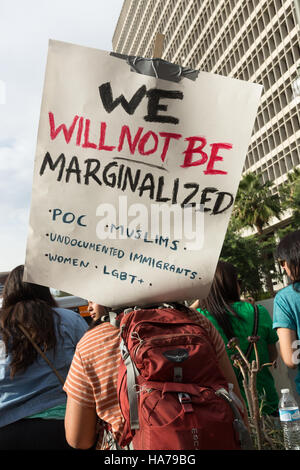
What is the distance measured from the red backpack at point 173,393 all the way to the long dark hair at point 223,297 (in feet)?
4.65

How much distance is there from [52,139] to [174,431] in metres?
1.19

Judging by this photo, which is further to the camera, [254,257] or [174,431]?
[254,257]

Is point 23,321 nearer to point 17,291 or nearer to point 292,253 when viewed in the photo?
point 17,291

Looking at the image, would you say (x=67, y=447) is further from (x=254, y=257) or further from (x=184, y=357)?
(x=254, y=257)

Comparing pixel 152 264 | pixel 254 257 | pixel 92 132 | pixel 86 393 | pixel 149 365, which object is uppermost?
pixel 92 132

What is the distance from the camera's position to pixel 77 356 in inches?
69.4

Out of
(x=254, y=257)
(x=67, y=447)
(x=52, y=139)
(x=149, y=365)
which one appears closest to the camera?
(x=149, y=365)

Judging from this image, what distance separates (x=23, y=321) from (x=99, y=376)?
94 cm

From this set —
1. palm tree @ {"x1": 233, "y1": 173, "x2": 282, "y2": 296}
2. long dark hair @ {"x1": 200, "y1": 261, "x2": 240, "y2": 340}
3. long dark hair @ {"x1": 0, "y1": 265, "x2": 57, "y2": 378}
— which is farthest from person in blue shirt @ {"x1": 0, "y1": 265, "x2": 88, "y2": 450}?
palm tree @ {"x1": 233, "y1": 173, "x2": 282, "y2": 296}

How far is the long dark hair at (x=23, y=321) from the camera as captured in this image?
251 cm

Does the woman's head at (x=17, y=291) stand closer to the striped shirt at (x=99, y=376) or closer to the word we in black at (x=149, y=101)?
the striped shirt at (x=99, y=376)

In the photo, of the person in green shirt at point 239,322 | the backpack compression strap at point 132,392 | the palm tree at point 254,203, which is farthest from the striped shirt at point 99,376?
the palm tree at point 254,203

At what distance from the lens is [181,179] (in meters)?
2.04

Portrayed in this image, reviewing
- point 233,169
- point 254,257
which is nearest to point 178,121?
point 233,169
